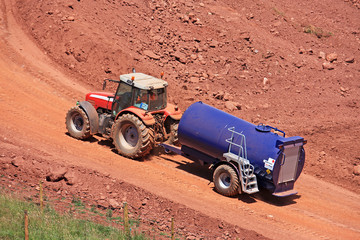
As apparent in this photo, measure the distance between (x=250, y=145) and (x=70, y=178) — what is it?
17.9 ft

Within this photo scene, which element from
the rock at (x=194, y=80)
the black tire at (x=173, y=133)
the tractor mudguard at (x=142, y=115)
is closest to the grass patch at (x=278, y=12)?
the rock at (x=194, y=80)

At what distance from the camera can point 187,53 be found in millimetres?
26719

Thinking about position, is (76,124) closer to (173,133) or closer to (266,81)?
(173,133)

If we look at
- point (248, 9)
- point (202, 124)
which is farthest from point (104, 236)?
point (248, 9)

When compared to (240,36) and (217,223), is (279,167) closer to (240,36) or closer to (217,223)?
(217,223)

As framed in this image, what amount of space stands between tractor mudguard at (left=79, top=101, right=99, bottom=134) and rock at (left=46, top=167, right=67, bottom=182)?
125 inches

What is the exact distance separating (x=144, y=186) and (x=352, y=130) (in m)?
10.4

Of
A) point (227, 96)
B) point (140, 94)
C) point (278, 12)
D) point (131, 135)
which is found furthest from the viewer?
point (278, 12)

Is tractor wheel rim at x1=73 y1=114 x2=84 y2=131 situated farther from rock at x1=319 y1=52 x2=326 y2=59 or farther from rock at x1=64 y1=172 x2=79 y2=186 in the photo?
rock at x1=319 y1=52 x2=326 y2=59

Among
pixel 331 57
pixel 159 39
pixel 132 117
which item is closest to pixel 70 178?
pixel 132 117

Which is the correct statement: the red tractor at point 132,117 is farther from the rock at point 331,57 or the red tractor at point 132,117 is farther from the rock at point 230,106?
the rock at point 331,57

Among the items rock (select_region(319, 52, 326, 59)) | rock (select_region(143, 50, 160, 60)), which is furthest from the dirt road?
rock (select_region(319, 52, 326, 59))

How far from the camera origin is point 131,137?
709 inches

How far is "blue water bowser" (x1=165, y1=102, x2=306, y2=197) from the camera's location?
618 inches
